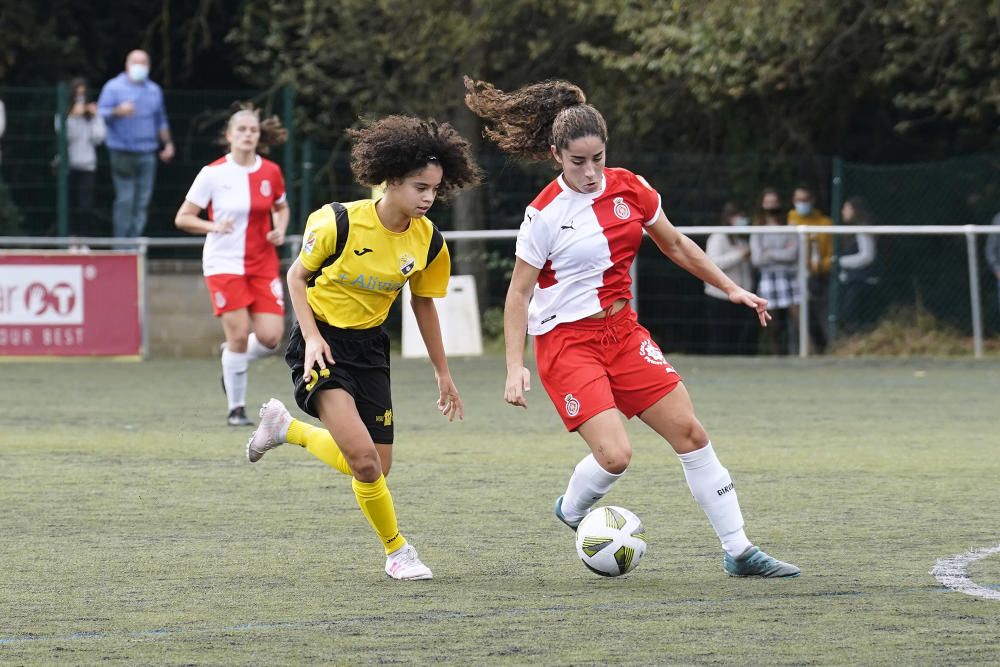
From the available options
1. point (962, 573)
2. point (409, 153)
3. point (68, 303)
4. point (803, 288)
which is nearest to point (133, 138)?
point (68, 303)

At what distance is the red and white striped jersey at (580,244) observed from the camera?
20.0 ft

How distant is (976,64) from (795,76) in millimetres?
1870

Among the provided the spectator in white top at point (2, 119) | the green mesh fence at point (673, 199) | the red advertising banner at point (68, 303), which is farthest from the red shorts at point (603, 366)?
the spectator in white top at point (2, 119)

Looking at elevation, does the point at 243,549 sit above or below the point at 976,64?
below

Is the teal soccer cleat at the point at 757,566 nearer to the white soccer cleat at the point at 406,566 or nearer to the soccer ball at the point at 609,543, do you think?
the soccer ball at the point at 609,543

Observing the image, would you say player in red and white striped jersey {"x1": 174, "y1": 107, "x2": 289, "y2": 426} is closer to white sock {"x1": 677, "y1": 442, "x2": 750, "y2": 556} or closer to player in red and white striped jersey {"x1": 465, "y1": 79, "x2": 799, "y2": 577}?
player in red and white striped jersey {"x1": 465, "y1": 79, "x2": 799, "y2": 577}

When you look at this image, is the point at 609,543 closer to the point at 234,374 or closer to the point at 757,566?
the point at 757,566

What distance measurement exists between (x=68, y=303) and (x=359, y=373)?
10632 mm

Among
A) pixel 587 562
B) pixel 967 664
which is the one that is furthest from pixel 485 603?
pixel 967 664

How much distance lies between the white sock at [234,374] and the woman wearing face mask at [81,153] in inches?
245

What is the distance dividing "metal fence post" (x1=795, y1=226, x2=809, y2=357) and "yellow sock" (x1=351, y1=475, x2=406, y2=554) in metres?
11.2

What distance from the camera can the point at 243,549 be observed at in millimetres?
6715

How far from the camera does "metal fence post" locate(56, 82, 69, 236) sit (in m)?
17.0

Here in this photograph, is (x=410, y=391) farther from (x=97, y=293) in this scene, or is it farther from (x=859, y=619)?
(x=859, y=619)
